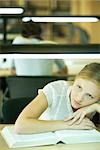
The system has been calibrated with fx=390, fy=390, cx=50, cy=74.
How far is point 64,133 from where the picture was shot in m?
2.02

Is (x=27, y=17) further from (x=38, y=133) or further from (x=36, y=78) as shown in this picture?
(x=38, y=133)

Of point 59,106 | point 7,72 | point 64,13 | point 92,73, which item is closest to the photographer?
point 92,73

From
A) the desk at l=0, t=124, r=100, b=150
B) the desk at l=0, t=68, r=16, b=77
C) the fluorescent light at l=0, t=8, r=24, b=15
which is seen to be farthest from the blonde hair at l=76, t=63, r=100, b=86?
the desk at l=0, t=68, r=16, b=77

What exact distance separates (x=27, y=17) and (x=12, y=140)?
4.58 ft

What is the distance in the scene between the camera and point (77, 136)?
6.62ft

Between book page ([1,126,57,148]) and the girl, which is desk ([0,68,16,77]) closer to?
the girl

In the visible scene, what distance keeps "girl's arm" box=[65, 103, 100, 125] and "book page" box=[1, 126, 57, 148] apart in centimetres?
16

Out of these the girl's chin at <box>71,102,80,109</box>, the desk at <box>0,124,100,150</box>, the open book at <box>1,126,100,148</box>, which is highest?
the girl's chin at <box>71,102,80,109</box>

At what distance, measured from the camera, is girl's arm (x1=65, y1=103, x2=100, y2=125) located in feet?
6.97

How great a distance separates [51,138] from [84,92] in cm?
32

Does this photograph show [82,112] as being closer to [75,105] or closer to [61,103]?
[75,105]

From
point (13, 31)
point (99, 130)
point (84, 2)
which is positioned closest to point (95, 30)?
point (84, 2)

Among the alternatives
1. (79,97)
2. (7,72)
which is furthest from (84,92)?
(7,72)

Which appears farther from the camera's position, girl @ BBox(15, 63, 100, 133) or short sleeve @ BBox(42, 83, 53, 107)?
short sleeve @ BBox(42, 83, 53, 107)
